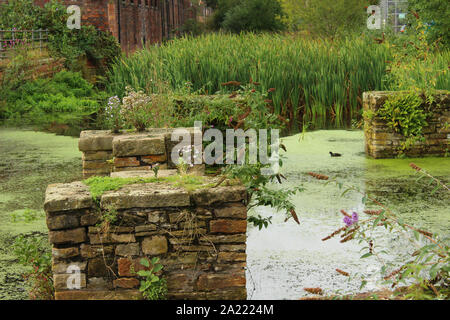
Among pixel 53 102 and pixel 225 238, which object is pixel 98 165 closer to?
pixel 225 238

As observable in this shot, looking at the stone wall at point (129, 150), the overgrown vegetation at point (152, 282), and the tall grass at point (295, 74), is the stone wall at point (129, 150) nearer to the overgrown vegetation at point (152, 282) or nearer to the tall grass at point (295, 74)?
the overgrown vegetation at point (152, 282)

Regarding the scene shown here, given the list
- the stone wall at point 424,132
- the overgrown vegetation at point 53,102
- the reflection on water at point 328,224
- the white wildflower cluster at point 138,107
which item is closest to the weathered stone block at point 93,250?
the reflection on water at point 328,224

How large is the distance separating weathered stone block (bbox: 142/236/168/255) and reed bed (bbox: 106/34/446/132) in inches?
342

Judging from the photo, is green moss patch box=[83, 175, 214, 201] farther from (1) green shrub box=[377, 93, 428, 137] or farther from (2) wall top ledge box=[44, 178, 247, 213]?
(1) green shrub box=[377, 93, 428, 137]

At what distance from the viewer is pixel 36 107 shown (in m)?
16.2

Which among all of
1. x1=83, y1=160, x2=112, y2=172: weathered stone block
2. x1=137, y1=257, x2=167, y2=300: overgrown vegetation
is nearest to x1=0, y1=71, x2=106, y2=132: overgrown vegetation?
x1=83, y1=160, x2=112, y2=172: weathered stone block

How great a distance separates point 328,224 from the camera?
5.97 metres

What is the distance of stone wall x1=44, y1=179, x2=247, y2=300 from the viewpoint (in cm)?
407

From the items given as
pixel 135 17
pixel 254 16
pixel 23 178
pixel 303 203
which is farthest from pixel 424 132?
pixel 254 16

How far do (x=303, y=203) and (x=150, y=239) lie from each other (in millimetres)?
2920
